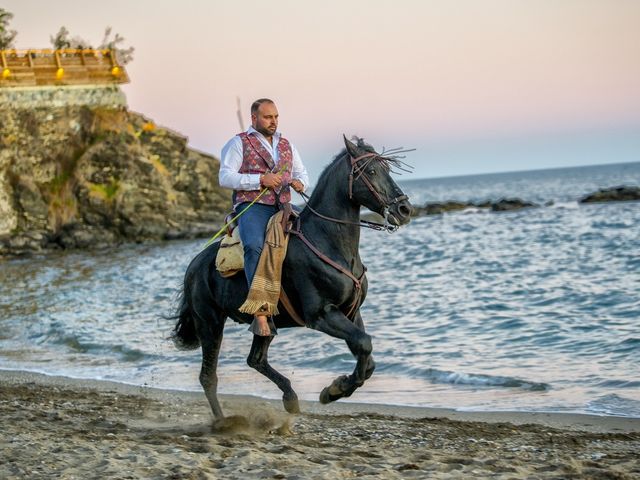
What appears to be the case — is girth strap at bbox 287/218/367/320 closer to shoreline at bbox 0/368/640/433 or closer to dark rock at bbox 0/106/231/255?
shoreline at bbox 0/368/640/433

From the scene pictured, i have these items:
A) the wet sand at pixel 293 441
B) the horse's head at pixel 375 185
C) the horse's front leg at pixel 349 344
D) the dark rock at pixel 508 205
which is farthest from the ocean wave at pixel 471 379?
the dark rock at pixel 508 205

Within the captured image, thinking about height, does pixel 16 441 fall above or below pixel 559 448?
above

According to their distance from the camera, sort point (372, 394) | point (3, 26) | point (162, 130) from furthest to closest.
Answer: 1. point (162, 130)
2. point (3, 26)
3. point (372, 394)

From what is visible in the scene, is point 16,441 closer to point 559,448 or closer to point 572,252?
point 559,448

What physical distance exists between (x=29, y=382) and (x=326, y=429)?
19.1ft

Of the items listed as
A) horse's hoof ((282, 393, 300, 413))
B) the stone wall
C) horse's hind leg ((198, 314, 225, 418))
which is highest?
the stone wall

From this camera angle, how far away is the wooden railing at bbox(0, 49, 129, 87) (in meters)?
54.7

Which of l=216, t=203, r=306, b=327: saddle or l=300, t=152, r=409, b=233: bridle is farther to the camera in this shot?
l=216, t=203, r=306, b=327: saddle

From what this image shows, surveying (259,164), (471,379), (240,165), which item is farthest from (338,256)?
(471,379)

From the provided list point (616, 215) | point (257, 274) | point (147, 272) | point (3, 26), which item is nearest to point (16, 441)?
point (257, 274)

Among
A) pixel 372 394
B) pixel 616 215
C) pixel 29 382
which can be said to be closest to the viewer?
pixel 372 394

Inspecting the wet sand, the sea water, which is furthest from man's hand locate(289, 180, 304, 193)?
the sea water

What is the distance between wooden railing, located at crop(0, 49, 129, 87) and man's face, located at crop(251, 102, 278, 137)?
50.0 meters

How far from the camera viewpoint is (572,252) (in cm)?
3152
